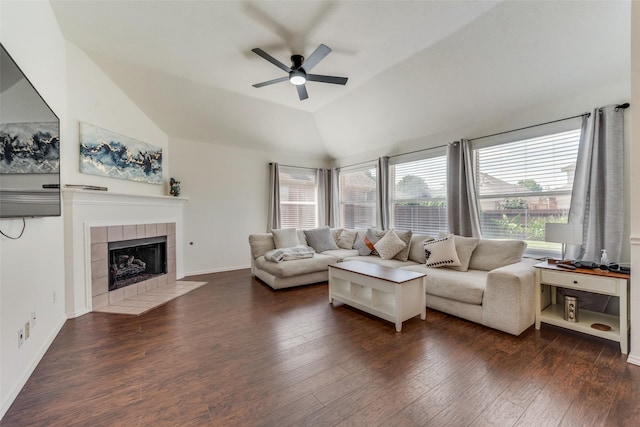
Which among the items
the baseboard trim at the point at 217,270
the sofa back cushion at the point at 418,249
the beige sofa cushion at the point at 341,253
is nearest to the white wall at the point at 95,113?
the baseboard trim at the point at 217,270

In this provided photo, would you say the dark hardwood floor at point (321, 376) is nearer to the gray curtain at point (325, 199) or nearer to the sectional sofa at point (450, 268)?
the sectional sofa at point (450, 268)

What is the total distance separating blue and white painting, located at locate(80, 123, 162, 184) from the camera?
3305mm

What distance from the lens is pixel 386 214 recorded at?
516 cm

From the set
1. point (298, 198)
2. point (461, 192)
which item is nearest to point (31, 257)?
point (298, 198)

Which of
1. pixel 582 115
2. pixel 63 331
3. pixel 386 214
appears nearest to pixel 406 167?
pixel 386 214

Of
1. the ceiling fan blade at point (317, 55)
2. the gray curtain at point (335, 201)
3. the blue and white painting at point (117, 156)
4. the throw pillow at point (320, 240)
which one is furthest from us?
the gray curtain at point (335, 201)

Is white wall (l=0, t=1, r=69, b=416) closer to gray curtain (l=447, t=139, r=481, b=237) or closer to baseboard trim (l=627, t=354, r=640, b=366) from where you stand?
baseboard trim (l=627, t=354, r=640, b=366)

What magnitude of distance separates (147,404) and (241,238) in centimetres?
389

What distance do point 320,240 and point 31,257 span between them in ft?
12.1

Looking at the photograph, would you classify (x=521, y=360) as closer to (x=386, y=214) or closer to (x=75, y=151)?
(x=386, y=214)

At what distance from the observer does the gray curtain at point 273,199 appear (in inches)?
221

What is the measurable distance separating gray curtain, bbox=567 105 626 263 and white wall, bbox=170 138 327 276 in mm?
4871

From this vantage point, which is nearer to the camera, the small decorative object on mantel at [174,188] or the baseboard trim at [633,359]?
the baseboard trim at [633,359]

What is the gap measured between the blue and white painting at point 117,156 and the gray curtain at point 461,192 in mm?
4709
